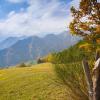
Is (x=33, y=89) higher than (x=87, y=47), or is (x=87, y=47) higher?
(x=87, y=47)

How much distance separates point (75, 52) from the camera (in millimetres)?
14281

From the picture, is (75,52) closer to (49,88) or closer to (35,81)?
(49,88)

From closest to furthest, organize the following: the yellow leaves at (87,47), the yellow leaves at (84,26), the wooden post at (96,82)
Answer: the wooden post at (96,82) → the yellow leaves at (87,47) → the yellow leaves at (84,26)

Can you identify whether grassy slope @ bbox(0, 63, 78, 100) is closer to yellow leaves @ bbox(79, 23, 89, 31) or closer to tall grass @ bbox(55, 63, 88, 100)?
tall grass @ bbox(55, 63, 88, 100)

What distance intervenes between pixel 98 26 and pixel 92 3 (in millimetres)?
1419

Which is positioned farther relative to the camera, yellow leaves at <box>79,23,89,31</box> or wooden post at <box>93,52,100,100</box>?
yellow leaves at <box>79,23,89,31</box>

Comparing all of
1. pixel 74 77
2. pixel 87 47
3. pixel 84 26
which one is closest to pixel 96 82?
pixel 74 77

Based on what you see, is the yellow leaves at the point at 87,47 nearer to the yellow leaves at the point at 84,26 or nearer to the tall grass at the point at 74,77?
the yellow leaves at the point at 84,26

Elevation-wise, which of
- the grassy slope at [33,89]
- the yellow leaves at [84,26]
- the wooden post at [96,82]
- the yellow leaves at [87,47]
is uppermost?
the yellow leaves at [84,26]

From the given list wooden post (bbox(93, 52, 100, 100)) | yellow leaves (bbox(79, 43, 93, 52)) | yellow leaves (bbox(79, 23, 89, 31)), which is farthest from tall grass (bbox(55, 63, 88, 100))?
yellow leaves (bbox(79, 23, 89, 31))

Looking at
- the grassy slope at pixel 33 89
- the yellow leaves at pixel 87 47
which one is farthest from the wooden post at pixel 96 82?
the grassy slope at pixel 33 89

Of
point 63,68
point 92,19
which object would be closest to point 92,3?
point 92,19

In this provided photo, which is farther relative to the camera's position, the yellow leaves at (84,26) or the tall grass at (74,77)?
the yellow leaves at (84,26)

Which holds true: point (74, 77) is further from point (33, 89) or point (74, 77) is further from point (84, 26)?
point (33, 89)
